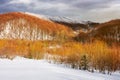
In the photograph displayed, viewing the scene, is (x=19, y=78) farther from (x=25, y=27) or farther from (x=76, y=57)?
(x=25, y=27)

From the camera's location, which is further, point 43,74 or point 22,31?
point 22,31

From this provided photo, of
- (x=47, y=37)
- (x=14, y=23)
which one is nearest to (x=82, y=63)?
(x=47, y=37)

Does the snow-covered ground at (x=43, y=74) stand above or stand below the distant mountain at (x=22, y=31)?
below

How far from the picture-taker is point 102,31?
138 meters

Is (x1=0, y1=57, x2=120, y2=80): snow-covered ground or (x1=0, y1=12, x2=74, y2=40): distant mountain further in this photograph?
(x1=0, y1=12, x2=74, y2=40): distant mountain

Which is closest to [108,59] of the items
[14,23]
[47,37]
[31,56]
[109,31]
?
[31,56]

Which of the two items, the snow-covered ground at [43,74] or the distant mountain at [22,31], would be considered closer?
the snow-covered ground at [43,74]

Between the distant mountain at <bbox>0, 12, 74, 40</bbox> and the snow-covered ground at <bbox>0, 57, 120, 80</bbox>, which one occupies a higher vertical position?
the distant mountain at <bbox>0, 12, 74, 40</bbox>

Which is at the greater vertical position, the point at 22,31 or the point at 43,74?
the point at 22,31

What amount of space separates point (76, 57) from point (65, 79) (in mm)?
17642

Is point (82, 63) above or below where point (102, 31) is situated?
below

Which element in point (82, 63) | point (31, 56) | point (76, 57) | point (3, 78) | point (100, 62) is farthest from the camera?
point (31, 56)

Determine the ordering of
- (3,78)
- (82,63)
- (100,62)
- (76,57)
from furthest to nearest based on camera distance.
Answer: (76,57), (100,62), (82,63), (3,78)

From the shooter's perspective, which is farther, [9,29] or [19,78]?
[9,29]
